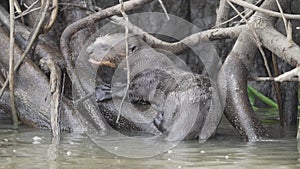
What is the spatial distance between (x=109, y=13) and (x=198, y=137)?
993 mm

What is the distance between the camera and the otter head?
461cm

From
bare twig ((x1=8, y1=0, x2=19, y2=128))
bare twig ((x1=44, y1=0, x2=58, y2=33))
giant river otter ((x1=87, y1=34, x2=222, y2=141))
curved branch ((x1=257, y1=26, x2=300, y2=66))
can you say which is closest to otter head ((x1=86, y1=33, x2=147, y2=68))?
giant river otter ((x1=87, y1=34, x2=222, y2=141))

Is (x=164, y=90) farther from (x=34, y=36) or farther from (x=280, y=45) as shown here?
(x=34, y=36)

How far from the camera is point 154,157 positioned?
3.37m

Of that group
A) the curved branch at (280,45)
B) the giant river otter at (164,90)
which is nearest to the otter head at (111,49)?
the giant river otter at (164,90)

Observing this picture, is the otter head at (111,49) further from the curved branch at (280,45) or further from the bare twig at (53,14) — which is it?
the curved branch at (280,45)

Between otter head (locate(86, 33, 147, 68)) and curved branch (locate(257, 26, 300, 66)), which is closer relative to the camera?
curved branch (locate(257, 26, 300, 66))

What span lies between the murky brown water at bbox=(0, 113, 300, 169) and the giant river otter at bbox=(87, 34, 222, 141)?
0.43ft

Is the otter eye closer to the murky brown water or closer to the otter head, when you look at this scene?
the otter head

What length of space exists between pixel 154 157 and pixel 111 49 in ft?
4.59

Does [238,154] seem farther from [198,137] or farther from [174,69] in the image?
[174,69]

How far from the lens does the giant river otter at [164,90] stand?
4.05m

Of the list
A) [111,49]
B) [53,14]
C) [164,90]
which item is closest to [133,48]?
[111,49]

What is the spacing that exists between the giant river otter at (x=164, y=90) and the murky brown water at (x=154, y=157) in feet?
0.43
